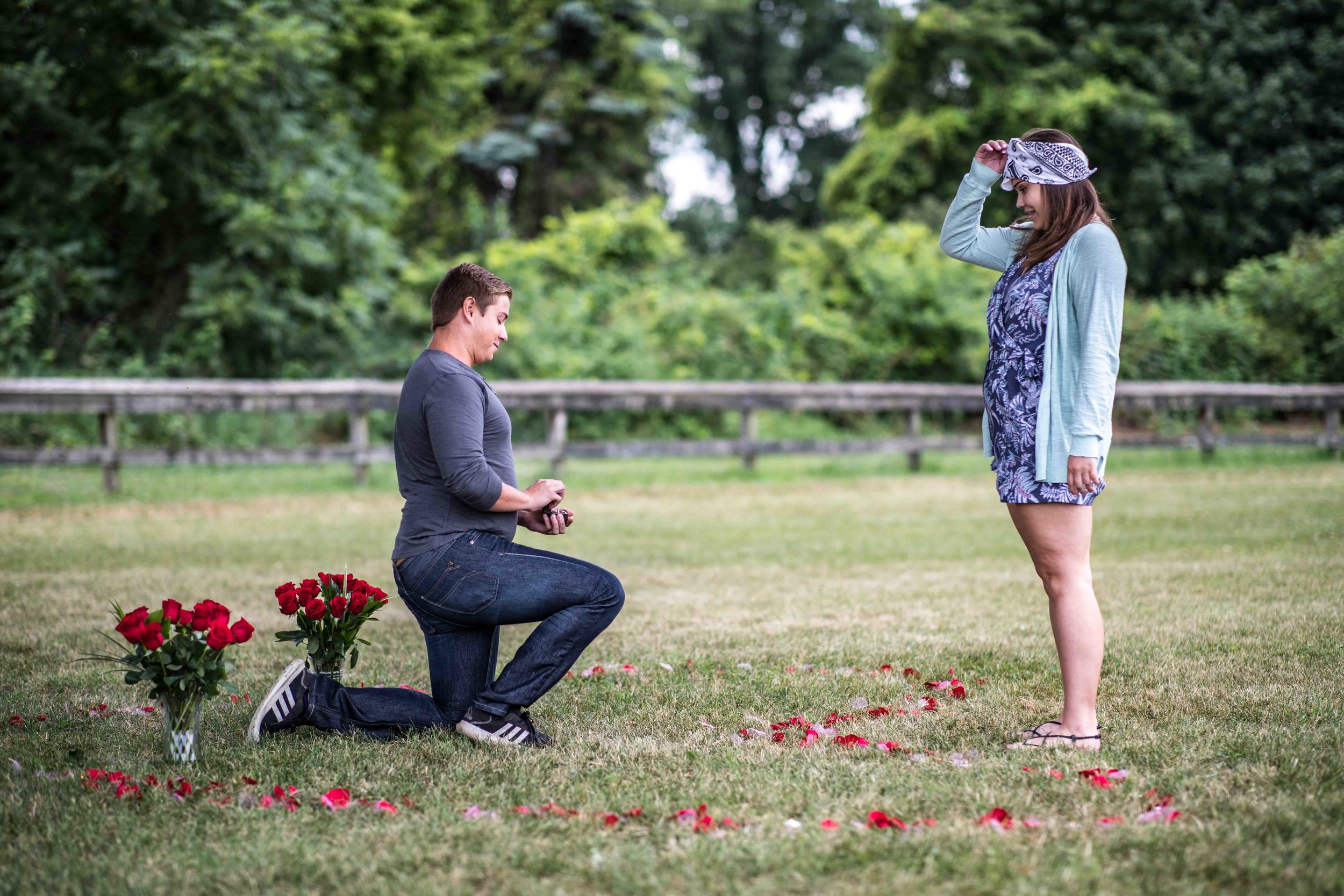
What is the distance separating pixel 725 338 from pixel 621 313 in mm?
1820

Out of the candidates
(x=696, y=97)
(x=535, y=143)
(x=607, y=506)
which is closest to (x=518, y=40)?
(x=535, y=143)

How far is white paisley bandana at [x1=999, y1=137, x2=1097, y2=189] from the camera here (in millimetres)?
3719

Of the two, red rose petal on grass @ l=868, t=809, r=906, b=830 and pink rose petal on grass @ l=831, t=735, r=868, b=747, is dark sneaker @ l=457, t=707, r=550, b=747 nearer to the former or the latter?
pink rose petal on grass @ l=831, t=735, r=868, b=747

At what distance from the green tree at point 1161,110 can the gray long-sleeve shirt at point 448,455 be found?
22814 millimetres

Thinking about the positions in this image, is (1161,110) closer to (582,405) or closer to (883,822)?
(582,405)

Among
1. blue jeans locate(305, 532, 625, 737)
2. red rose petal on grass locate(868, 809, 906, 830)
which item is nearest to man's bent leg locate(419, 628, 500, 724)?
blue jeans locate(305, 532, 625, 737)

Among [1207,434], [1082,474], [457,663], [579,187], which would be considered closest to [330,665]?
[457,663]

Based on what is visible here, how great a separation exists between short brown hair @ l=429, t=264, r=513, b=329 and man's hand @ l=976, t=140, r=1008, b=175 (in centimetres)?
173

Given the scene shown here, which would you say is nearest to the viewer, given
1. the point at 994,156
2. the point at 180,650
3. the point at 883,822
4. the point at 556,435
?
the point at 883,822

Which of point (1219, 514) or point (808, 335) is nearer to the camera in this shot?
point (1219, 514)

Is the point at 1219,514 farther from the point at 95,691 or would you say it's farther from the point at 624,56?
the point at 624,56

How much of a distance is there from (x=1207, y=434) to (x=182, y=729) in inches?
619

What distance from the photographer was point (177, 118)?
52.7 feet

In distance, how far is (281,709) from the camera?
3930mm
